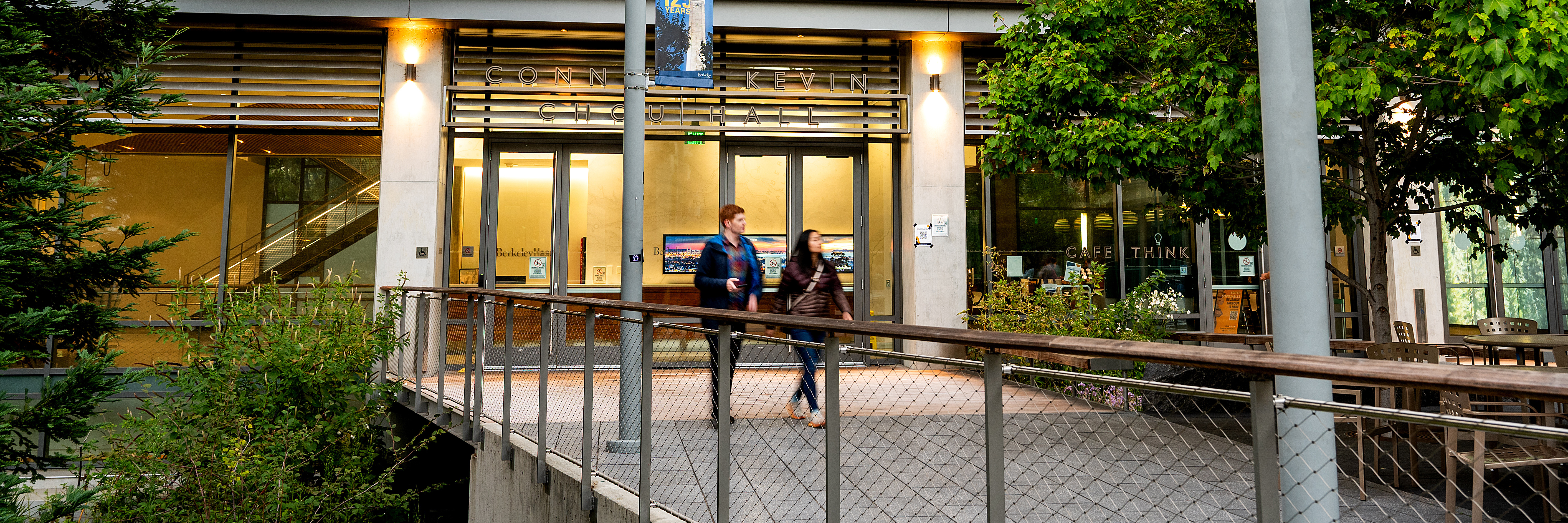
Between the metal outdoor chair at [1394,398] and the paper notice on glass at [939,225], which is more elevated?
the paper notice on glass at [939,225]

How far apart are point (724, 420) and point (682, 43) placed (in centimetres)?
280

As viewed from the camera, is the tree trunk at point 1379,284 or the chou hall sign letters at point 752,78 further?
the chou hall sign letters at point 752,78

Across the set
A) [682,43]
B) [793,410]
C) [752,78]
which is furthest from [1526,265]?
[793,410]

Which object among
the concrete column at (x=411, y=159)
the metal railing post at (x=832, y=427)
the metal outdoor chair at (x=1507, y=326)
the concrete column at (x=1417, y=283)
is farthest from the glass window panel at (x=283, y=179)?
the concrete column at (x=1417, y=283)

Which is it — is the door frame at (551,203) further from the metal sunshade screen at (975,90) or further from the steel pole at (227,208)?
the metal sunshade screen at (975,90)

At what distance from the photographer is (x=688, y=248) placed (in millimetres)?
10469

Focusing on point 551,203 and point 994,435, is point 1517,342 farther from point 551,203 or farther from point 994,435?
point 551,203

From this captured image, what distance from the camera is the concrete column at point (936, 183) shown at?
33.3 ft

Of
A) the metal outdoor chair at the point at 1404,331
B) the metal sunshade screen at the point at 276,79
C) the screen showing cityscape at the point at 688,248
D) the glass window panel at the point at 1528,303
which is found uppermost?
the metal sunshade screen at the point at 276,79

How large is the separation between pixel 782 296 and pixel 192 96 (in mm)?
8178

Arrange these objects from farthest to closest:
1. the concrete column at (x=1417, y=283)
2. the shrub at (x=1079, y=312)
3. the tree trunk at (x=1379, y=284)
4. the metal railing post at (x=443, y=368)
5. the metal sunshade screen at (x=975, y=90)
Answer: the concrete column at (x=1417, y=283) → the metal sunshade screen at (x=975, y=90) → the shrub at (x=1079, y=312) → the metal railing post at (x=443, y=368) → the tree trunk at (x=1379, y=284)

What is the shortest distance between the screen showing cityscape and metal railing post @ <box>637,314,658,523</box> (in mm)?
6501

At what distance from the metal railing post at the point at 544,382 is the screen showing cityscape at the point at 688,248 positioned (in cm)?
551

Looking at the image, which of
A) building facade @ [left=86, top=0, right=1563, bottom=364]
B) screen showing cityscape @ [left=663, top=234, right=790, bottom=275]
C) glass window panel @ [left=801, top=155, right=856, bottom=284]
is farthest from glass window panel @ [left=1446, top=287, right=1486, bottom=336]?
screen showing cityscape @ [left=663, top=234, right=790, bottom=275]
